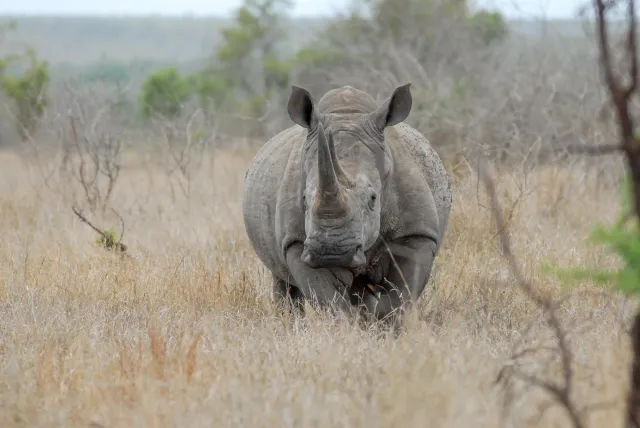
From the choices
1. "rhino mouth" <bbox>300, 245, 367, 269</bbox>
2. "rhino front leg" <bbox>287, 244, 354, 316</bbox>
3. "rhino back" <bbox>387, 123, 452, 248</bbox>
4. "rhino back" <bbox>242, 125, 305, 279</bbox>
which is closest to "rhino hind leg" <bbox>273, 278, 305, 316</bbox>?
"rhino back" <bbox>242, 125, 305, 279</bbox>

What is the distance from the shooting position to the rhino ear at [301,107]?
18.4 feet

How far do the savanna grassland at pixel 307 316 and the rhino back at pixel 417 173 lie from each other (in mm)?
507

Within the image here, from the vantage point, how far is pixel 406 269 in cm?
578

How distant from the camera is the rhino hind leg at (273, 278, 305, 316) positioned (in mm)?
6555

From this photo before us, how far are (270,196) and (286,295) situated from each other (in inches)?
24.4

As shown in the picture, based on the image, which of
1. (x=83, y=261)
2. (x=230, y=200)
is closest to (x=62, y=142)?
(x=230, y=200)

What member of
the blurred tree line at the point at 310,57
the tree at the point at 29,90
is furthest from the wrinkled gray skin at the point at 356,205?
the tree at the point at 29,90

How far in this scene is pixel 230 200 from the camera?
1133cm

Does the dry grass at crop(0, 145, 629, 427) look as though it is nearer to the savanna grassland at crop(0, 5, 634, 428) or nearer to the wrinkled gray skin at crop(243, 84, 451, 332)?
the savanna grassland at crop(0, 5, 634, 428)

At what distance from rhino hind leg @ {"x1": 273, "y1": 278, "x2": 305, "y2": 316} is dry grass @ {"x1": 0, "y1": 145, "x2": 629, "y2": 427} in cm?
8

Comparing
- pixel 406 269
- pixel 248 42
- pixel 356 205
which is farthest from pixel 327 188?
pixel 248 42

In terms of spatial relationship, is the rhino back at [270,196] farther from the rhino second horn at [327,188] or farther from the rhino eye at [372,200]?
the rhino second horn at [327,188]

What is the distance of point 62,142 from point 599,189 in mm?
5673

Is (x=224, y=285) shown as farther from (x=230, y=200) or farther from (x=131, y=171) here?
(x=131, y=171)
